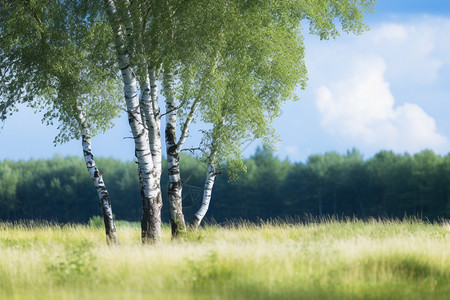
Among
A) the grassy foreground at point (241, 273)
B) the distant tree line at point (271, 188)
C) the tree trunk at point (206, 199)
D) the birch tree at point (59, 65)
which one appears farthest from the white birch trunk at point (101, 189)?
the distant tree line at point (271, 188)

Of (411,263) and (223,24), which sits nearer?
(411,263)

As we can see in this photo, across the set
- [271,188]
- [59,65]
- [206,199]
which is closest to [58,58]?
[59,65]

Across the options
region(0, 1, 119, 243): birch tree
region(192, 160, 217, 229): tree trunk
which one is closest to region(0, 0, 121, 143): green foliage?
region(0, 1, 119, 243): birch tree

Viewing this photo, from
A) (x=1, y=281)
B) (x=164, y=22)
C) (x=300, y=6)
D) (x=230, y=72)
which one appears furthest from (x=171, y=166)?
(x=1, y=281)

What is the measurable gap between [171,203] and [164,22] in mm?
5714

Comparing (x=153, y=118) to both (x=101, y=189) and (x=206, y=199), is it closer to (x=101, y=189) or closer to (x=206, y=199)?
(x=101, y=189)

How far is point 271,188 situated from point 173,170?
73.1 m

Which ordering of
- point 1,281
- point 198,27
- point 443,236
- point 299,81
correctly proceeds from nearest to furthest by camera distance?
point 1,281
point 198,27
point 443,236
point 299,81

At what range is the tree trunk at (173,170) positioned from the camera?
16766 mm

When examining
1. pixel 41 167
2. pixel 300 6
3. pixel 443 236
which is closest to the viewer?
pixel 443 236

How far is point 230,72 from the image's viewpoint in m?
15.4

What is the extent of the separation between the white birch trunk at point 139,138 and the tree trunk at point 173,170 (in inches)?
69.0

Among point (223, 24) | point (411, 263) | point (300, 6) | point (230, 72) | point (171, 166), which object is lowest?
point (411, 263)

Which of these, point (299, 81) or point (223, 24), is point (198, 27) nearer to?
point (223, 24)
